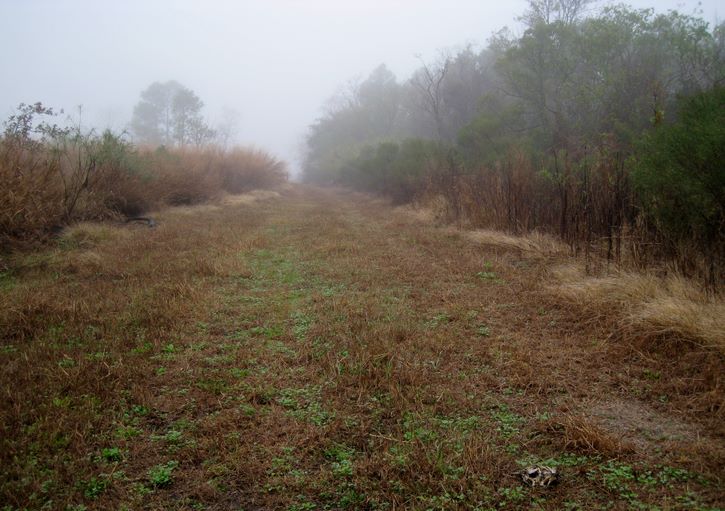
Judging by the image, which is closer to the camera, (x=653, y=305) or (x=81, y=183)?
(x=653, y=305)

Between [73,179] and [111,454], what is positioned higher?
[73,179]

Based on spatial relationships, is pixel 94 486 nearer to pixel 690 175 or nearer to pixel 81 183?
pixel 690 175

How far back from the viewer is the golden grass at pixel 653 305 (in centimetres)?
332

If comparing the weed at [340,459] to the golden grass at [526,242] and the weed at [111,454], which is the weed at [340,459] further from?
the golden grass at [526,242]

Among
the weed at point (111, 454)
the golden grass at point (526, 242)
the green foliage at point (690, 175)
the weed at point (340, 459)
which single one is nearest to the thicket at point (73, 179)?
the weed at point (111, 454)

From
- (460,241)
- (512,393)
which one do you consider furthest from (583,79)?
(512,393)

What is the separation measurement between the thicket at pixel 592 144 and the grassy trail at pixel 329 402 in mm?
1400

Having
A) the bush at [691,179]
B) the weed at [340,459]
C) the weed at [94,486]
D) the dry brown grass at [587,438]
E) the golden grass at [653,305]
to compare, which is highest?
the bush at [691,179]

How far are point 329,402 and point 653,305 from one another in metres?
2.81

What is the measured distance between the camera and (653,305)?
3.75 metres

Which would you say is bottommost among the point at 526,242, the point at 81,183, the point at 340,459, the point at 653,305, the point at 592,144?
the point at 340,459

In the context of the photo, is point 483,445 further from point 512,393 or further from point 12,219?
point 12,219

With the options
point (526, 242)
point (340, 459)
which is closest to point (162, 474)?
point (340, 459)

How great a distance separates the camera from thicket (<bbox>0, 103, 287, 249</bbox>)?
688 cm
